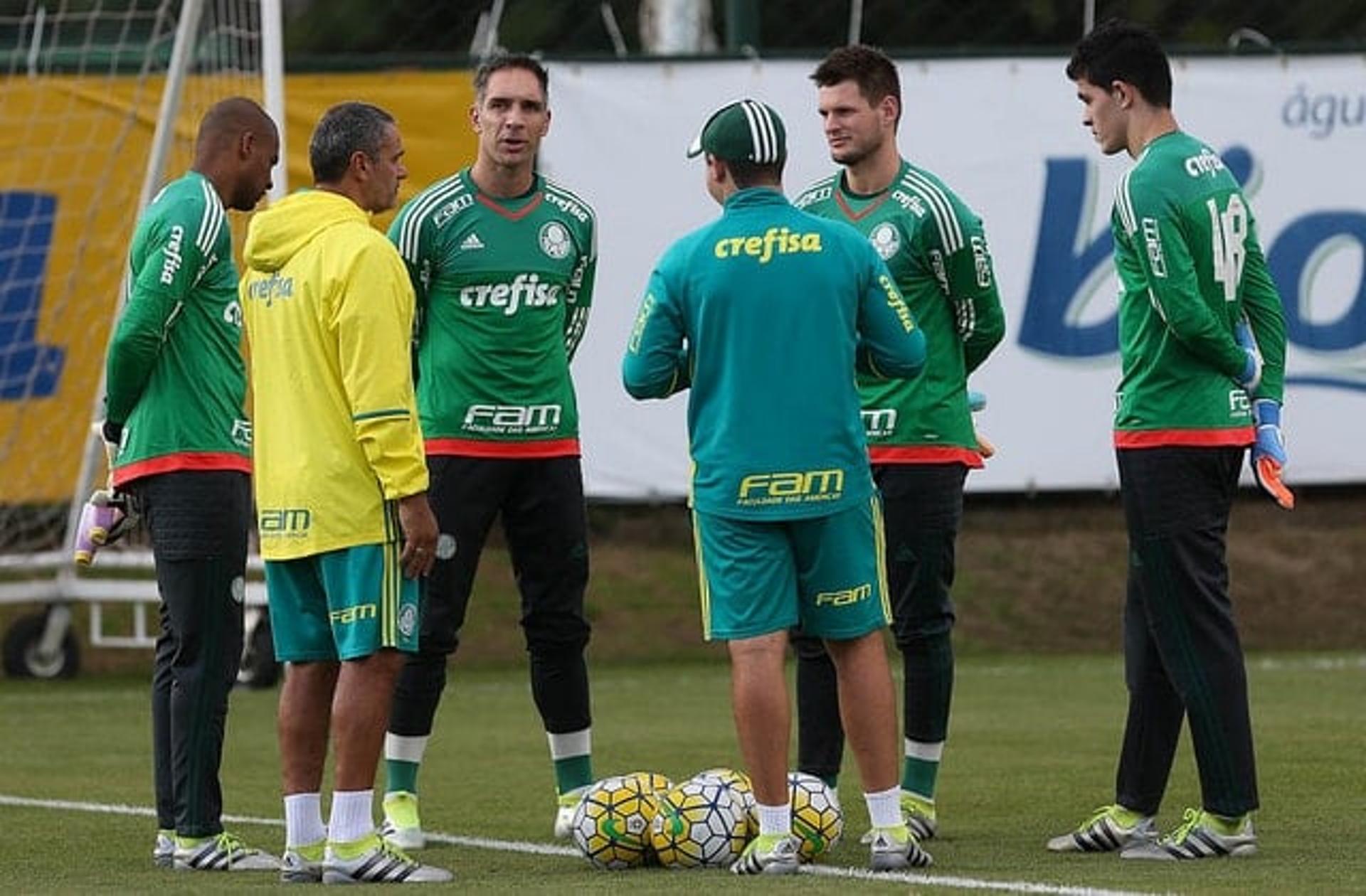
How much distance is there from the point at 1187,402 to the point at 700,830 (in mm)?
1775

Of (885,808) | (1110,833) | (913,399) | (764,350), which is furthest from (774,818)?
(913,399)

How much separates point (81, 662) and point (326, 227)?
8747mm

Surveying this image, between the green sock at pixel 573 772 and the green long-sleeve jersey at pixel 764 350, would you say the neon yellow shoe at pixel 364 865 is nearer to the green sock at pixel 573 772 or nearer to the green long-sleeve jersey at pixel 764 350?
the green long-sleeve jersey at pixel 764 350

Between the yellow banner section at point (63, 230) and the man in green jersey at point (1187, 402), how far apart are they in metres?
7.66

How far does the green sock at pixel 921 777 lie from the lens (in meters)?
8.98

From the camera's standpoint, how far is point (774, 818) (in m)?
7.82

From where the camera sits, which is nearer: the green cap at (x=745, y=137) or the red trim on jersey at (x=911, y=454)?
the green cap at (x=745, y=137)

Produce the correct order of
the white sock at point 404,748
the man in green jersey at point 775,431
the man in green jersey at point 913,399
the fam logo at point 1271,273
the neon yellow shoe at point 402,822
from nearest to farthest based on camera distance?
the man in green jersey at point 775,431
the neon yellow shoe at point 402,822
the man in green jersey at point 913,399
the white sock at point 404,748
the fam logo at point 1271,273

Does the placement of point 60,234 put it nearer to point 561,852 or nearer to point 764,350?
point 561,852

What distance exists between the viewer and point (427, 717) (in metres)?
9.09

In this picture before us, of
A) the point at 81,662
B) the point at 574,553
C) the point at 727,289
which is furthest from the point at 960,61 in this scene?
the point at 727,289

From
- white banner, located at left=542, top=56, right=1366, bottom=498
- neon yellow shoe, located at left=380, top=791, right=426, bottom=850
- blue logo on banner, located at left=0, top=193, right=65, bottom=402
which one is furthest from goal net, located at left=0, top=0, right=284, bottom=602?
neon yellow shoe, located at left=380, top=791, right=426, bottom=850

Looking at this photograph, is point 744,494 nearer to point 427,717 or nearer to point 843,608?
point 843,608

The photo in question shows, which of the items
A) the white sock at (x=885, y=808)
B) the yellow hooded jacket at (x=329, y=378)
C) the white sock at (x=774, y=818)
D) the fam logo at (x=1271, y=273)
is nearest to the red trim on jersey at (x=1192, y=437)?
the white sock at (x=885, y=808)
